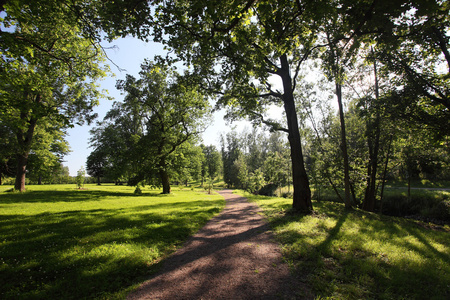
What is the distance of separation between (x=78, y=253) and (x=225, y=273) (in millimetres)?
3769

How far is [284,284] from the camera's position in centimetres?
366

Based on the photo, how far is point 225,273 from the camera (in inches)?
161

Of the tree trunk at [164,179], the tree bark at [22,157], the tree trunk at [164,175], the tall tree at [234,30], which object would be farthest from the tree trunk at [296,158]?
the tree bark at [22,157]

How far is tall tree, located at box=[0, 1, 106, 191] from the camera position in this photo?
7508 millimetres

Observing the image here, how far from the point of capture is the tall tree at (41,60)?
751cm

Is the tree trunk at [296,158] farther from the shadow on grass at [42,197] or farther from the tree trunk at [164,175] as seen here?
the tree trunk at [164,175]

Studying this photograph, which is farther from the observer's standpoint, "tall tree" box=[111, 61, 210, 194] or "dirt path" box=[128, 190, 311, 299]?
"tall tree" box=[111, 61, 210, 194]

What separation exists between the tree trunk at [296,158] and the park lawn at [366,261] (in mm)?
2455

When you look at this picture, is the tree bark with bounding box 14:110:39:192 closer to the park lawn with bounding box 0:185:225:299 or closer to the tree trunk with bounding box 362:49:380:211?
the park lawn with bounding box 0:185:225:299

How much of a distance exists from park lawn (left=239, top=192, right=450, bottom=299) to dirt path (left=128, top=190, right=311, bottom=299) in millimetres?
513

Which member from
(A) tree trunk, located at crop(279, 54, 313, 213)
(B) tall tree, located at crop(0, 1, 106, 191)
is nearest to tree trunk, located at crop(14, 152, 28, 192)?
(B) tall tree, located at crop(0, 1, 106, 191)

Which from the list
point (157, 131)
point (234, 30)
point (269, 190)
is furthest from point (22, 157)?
point (269, 190)

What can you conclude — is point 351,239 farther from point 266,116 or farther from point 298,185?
point 266,116

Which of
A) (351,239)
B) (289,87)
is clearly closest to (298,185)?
(351,239)
